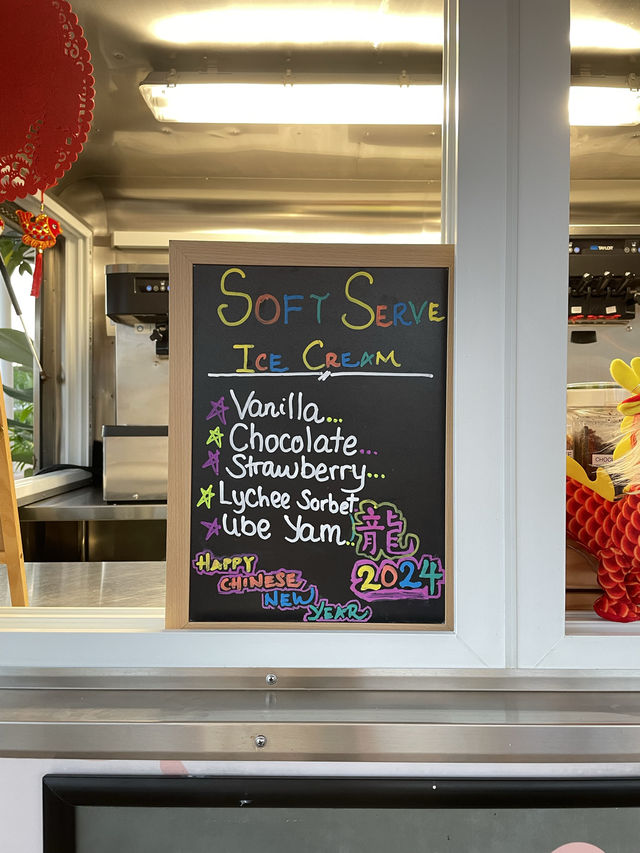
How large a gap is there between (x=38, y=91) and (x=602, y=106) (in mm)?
940

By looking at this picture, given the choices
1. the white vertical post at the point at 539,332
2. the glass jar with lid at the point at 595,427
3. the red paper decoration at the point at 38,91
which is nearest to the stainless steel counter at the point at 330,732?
the white vertical post at the point at 539,332

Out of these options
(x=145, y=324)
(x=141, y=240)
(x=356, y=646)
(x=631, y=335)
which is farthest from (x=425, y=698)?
(x=141, y=240)

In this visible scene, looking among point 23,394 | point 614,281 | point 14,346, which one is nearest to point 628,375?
point 14,346

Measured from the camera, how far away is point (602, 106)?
1257 mm

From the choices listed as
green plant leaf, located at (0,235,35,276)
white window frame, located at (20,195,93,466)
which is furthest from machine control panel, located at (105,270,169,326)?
white window frame, located at (20,195,93,466)

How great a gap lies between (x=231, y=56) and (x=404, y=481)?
2.40 metres

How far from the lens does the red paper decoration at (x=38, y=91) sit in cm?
104

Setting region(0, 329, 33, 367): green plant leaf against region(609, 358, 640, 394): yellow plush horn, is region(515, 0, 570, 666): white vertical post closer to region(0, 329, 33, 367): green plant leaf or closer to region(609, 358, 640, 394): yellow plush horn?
region(609, 358, 640, 394): yellow plush horn

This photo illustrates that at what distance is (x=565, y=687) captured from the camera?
92 cm

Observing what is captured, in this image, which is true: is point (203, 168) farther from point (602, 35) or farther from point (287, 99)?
point (602, 35)

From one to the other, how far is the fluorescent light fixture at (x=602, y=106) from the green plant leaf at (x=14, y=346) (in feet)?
3.14

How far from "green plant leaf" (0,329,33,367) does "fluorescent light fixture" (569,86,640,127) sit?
3.14 ft

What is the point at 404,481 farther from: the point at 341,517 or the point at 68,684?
the point at 68,684

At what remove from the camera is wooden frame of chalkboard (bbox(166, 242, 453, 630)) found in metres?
0.93
